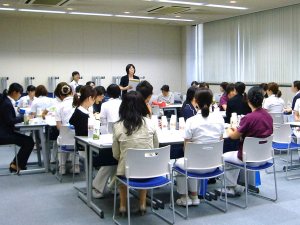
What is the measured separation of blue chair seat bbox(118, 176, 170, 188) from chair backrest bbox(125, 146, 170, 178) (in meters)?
0.07

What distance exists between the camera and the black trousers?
5.39 meters

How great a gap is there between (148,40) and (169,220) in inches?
374

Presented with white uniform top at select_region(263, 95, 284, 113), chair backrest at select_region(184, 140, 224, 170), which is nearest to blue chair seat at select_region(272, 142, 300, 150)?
white uniform top at select_region(263, 95, 284, 113)

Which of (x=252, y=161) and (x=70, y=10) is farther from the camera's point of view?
(x=70, y=10)

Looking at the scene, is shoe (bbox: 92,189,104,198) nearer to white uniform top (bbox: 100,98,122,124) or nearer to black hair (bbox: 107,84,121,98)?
white uniform top (bbox: 100,98,122,124)

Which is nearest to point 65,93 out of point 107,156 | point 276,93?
point 107,156

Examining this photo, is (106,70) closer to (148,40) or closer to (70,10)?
(148,40)

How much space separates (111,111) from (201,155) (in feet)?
5.84

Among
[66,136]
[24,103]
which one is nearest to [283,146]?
[66,136]

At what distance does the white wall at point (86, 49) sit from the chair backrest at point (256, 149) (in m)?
8.48

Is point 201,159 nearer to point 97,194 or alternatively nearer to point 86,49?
point 97,194

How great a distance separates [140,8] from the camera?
9.41 meters

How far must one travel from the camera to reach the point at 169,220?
3.73 m

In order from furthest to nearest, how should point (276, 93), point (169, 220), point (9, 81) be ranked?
point (9, 81) → point (276, 93) → point (169, 220)
